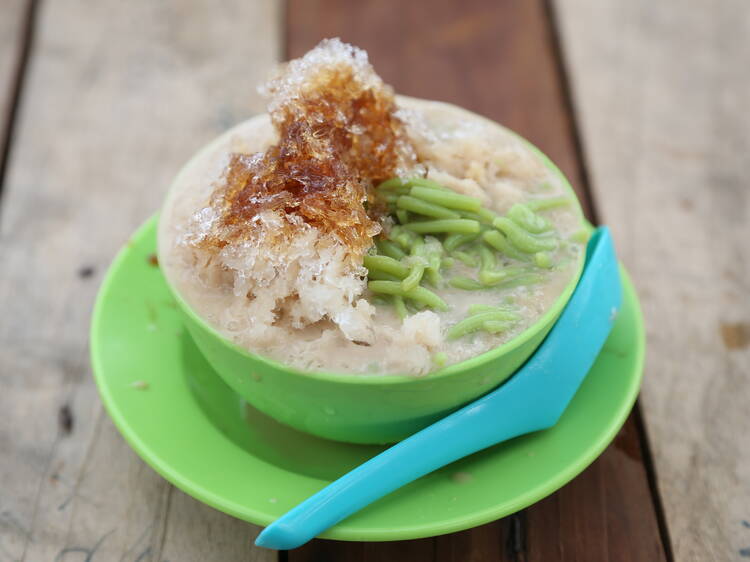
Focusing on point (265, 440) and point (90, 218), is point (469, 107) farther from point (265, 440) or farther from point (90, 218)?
point (265, 440)

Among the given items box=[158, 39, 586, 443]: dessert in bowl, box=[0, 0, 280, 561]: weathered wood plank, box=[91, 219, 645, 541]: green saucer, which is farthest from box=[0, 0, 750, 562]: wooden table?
box=[158, 39, 586, 443]: dessert in bowl

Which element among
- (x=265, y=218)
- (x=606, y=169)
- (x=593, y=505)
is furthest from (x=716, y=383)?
(x=265, y=218)

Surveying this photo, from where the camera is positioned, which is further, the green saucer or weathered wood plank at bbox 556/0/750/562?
weathered wood plank at bbox 556/0/750/562

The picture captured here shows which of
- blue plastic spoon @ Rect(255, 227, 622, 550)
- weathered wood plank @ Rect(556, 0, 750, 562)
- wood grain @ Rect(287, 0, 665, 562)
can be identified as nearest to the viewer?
blue plastic spoon @ Rect(255, 227, 622, 550)

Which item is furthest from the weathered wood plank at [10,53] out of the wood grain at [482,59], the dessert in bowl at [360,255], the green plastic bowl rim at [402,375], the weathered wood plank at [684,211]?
the weathered wood plank at [684,211]

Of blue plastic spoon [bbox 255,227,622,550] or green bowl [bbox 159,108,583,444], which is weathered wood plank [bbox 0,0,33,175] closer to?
green bowl [bbox 159,108,583,444]

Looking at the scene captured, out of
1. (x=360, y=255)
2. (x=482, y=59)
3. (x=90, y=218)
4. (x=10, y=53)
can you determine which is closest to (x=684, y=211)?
(x=482, y=59)

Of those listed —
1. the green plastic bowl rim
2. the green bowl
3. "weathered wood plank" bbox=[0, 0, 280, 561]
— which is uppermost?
the green plastic bowl rim
